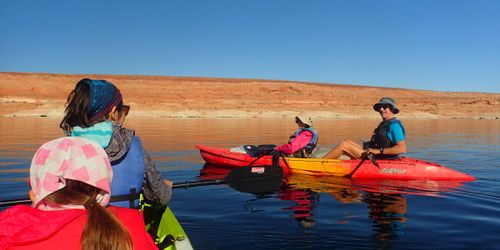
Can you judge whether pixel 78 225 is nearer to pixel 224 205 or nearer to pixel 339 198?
pixel 224 205

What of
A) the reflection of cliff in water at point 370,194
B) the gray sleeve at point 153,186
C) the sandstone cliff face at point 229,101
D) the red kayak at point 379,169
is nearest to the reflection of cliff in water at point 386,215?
the reflection of cliff in water at point 370,194

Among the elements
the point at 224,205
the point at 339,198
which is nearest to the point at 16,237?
the point at 224,205

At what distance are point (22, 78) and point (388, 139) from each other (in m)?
70.8

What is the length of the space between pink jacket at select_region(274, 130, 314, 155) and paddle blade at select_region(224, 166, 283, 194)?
373cm

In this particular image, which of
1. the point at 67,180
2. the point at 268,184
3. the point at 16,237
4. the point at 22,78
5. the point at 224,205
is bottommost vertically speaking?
the point at 224,205

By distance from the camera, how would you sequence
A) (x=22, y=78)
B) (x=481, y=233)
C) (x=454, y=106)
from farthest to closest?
(x=22, y=78) < (x=454, y=106) < (x=481, y=233)

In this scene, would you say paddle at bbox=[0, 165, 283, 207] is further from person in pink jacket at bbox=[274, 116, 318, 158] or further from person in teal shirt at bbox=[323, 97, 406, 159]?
person in pink jacket at bbox=[274, 116, 318, 158]

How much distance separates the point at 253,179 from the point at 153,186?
127 inches

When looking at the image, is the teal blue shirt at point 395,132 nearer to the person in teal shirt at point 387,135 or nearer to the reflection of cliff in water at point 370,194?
the person in teal shirt at point 387,135

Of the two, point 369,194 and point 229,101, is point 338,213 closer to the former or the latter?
point 369,194

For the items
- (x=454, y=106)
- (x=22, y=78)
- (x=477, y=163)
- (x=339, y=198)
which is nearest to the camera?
(x=339, y=198)

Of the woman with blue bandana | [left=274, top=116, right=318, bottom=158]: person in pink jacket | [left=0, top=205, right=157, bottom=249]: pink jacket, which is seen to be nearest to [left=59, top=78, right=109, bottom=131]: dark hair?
the woman with blue bandana

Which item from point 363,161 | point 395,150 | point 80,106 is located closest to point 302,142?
point 363,161

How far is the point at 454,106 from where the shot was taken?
57688 millimetres
